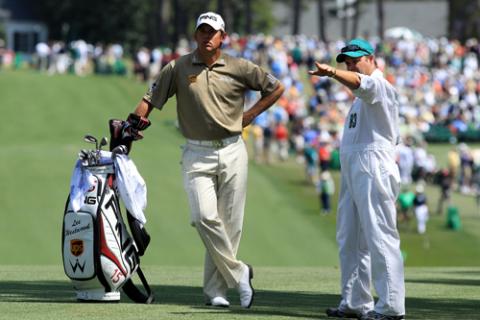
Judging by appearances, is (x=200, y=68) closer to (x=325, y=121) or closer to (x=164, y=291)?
(x=164, y=291)

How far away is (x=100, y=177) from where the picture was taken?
1088 centimetres

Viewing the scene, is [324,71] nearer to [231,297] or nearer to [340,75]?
[340,75]

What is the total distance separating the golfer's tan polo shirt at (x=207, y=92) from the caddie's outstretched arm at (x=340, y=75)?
1.47m

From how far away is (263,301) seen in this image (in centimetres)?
1139

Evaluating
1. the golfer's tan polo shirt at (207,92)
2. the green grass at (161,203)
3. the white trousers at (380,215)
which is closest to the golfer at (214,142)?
the golfer's tan polo shirt at (207,92)

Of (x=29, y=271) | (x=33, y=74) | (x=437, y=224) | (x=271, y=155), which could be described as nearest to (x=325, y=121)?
(x=271, y=155)

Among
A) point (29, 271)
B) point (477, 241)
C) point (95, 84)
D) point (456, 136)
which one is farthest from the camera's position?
point (95, 84)

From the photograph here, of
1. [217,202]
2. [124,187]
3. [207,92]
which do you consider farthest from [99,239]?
[207,92]

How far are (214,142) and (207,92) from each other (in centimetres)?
→ 37

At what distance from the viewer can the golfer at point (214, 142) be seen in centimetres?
1076

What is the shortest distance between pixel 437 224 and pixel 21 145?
15.3 metres

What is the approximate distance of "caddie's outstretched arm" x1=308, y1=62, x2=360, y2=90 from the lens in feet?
30.7

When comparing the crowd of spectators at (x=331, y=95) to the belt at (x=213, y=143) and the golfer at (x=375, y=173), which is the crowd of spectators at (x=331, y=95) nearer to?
the belt at (x=213, y=143)

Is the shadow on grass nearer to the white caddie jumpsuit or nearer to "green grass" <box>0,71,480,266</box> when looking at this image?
the white caddie jumpsuit
